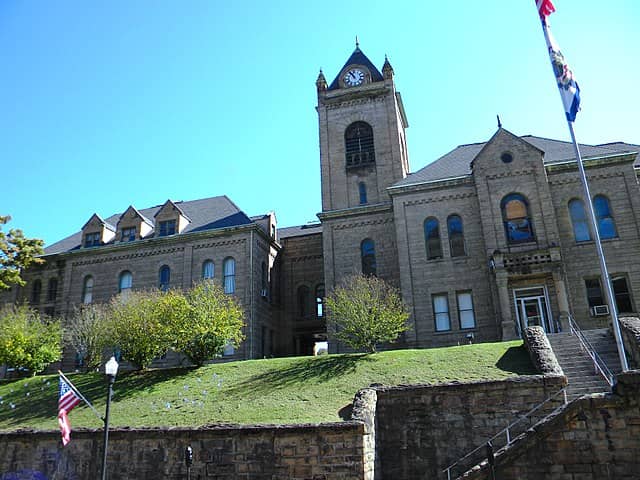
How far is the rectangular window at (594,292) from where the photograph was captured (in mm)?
29859

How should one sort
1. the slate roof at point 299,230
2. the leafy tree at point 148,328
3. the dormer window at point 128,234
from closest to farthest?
1. the leafy tree at point 148,328
2. the dormer window at point 128,234
3. the slate roof at point 299,230

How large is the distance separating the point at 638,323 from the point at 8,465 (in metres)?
24.3

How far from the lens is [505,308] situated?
29609 millimetres

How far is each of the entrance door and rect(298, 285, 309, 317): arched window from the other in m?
17.8

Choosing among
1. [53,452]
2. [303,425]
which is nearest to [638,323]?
[303,425]

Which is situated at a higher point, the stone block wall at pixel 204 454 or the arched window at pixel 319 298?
the arched window at pixel 319 298

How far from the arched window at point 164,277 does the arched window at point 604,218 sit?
29.1 m

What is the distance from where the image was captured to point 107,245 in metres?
42.8

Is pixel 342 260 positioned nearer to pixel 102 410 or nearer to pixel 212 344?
pixel 212 344

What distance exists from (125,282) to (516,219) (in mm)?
28561

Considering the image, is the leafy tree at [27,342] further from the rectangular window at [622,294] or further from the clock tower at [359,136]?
the rectangular window at [622,294]

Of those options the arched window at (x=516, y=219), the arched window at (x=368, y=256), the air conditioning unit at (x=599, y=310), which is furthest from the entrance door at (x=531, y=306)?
the arched window at (x=368, y=256)

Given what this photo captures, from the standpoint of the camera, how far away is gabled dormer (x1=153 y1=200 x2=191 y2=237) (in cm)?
4150

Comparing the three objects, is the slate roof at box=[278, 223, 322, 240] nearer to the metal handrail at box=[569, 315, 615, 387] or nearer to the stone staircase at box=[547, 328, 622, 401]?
the stone staircase at box=[547, 328, 622, 401]
